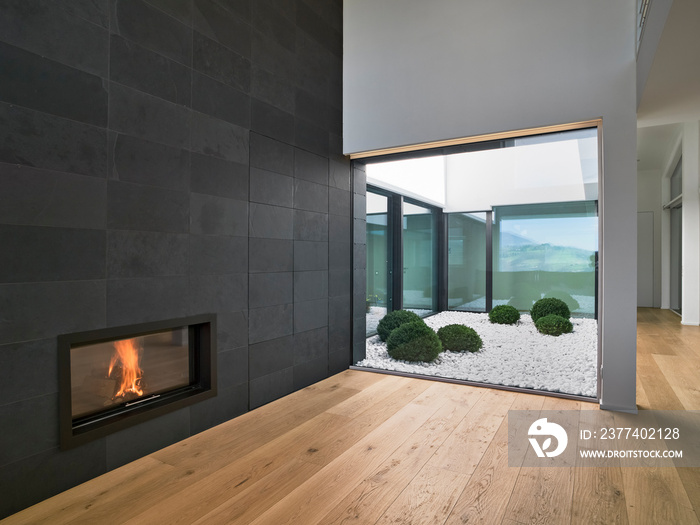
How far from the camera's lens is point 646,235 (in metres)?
9.62

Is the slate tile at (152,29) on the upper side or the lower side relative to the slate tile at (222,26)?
lower

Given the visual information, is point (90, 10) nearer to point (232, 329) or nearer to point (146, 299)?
point (146, 299)

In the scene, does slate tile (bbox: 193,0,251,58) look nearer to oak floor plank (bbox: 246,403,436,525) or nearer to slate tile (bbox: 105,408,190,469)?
slate tile (bbox: 105,408,190,469)

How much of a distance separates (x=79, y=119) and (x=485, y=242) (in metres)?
3.02

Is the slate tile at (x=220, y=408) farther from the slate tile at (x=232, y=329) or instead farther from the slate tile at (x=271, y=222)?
the slate tile at (x=271, y=222)

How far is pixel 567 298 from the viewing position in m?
3.45

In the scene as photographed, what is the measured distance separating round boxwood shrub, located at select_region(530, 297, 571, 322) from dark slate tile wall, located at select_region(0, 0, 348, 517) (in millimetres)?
1702

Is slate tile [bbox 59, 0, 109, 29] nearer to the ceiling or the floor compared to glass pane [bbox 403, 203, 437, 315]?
nearer to the ceiling

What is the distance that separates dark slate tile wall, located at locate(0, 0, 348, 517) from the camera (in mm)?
1896

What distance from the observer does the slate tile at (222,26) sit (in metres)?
2.74

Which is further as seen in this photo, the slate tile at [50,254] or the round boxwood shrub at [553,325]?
the round boxwood shrub at [553,325]

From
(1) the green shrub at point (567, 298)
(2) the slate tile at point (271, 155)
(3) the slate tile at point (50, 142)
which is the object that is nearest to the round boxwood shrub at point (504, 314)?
(1) the green shrub at point (567, 298)

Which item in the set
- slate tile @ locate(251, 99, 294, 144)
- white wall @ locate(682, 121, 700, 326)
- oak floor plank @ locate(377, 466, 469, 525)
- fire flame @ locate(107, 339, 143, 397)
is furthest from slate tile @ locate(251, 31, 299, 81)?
white wall @ locate(682, 121, 700, 326)

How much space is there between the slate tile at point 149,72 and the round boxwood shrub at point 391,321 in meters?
2.58
